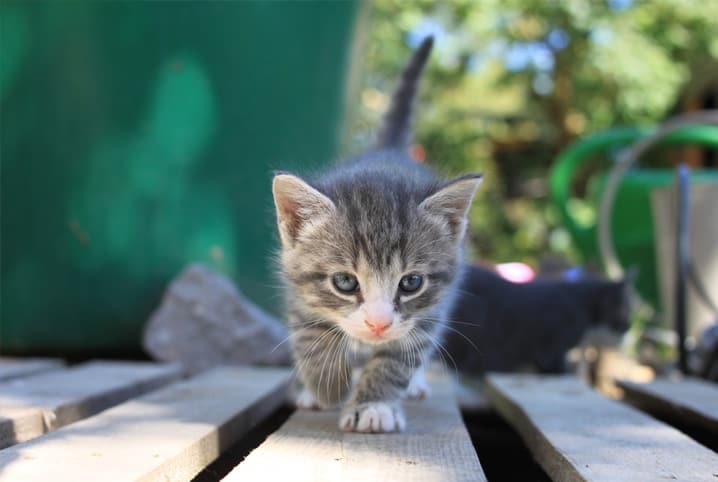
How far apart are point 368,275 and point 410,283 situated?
0.45 feet

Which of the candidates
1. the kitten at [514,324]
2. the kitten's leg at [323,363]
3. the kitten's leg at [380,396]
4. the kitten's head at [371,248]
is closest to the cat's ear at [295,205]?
the kitten's head at [371,248]

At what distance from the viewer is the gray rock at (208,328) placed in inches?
124

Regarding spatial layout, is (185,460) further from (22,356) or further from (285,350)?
(22,356)

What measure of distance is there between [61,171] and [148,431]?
169 centimetres

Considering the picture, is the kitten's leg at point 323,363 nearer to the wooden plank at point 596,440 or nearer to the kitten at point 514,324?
the wooden plank at point 596,440

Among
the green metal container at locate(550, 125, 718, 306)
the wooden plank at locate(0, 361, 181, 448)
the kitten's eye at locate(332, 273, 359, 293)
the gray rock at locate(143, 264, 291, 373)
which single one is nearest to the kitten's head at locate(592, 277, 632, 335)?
the green metal container at locate(550, 125, 718, 306)

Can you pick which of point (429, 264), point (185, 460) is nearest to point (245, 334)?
point (429, 264)

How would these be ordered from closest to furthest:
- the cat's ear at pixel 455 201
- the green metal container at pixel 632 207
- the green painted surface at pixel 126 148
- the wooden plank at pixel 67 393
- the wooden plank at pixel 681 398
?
the wooden plank at pixel 67 393, the cat's ear at pixel 455 201, the wooden plank at pixel 681 398, the green painted surface at pixel 126 148, the green metal container at pixel 632 207

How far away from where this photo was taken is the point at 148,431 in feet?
5.67

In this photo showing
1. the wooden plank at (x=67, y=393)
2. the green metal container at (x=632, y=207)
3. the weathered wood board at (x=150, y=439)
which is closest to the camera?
the weathered wood board at (x=150, y=439)

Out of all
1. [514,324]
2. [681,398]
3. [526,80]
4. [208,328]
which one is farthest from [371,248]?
[526,80]

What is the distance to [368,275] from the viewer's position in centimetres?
194

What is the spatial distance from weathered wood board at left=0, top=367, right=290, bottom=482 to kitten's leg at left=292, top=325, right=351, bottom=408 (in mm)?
187

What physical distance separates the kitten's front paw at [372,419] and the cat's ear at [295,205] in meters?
0.52
